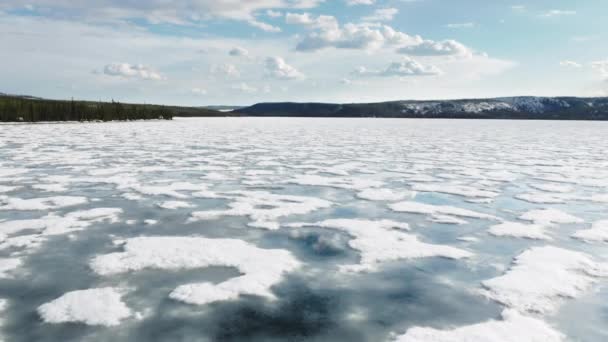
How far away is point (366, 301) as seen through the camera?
13.4ft

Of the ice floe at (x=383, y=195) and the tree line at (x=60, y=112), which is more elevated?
the tree line at (x=60, y=112)

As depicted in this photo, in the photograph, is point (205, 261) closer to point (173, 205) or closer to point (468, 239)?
point (173, 205)

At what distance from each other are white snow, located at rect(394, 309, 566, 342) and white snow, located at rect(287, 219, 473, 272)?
1.50m

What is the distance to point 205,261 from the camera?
5133 millimetres

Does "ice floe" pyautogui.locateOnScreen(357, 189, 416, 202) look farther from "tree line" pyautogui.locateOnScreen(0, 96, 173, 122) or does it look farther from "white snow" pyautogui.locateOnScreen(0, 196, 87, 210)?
"tree line" pyautogui.locateOnScreen(0, 96, 173, 122)

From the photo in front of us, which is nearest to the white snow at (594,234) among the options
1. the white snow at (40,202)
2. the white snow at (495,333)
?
the white snow at (495,333)

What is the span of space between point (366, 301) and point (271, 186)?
20.7ft

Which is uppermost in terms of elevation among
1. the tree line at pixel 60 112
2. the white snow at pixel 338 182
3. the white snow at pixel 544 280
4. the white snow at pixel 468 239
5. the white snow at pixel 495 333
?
the tree line at pixel 60 112

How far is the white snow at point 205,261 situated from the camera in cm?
426

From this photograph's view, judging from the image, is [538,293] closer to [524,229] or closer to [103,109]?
[524,229]

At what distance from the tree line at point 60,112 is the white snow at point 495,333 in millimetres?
73240

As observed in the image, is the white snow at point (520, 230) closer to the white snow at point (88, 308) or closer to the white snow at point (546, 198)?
the white snow at point (546, 198)

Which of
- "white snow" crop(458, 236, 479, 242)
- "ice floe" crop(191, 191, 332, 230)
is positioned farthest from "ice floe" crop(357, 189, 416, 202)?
"white snow" crop(458, 236, 479, 242)

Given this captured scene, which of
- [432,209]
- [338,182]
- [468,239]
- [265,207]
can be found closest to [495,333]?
[468,239]
